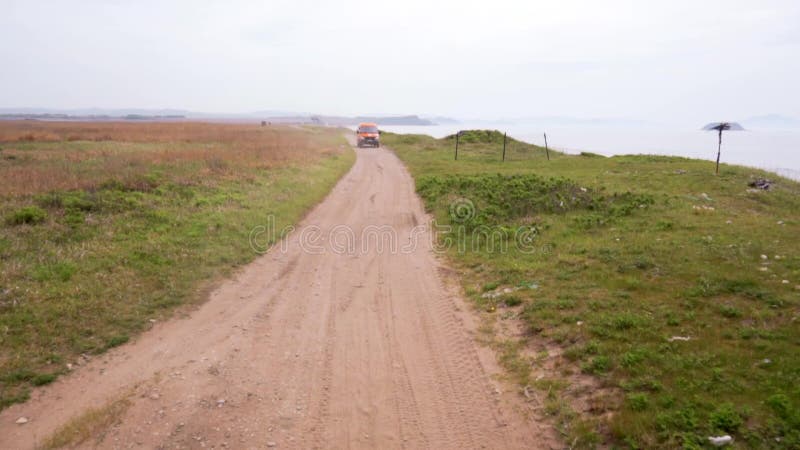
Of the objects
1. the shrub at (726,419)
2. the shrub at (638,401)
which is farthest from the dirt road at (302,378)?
the shrub at (726,419)

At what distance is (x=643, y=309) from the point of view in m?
7.12

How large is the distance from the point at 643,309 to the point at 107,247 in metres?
9.96

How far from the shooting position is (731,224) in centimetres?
1121

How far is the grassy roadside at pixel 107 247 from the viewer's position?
659 cm

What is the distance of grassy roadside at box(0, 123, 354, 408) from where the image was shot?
21.6 ft

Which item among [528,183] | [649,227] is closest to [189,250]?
[649,227]

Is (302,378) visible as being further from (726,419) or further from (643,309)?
(643,309)

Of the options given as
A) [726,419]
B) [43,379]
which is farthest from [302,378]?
[726,419]

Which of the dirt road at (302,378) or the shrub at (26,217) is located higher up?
the shrub at (26,217)

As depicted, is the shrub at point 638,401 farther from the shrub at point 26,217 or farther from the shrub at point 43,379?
the shrub at point 26,217

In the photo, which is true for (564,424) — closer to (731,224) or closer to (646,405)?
(646,405)

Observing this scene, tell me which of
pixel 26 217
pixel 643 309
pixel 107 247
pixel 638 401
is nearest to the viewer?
pixel 638 401

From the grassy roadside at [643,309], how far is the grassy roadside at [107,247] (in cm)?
535

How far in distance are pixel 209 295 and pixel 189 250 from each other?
2301 mm
